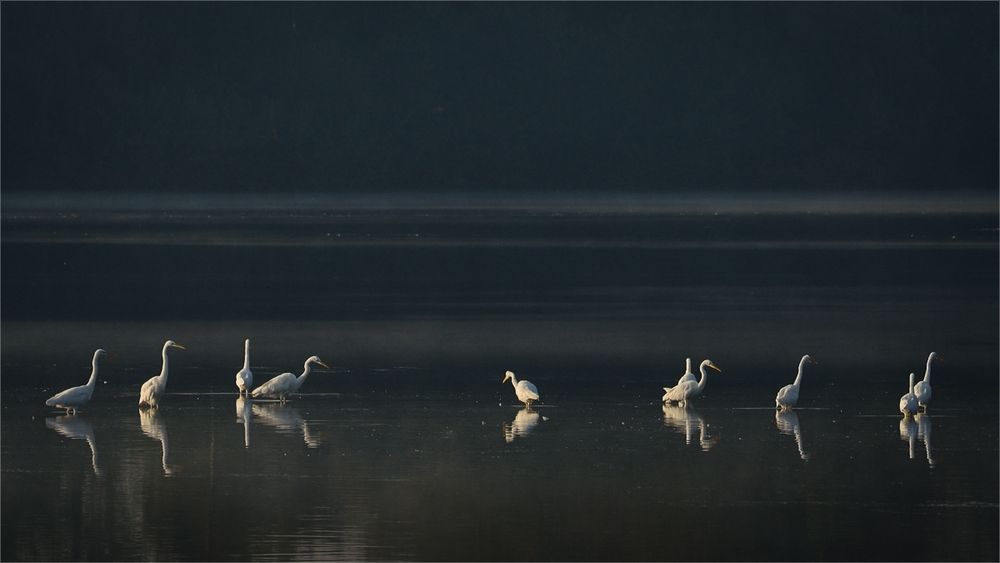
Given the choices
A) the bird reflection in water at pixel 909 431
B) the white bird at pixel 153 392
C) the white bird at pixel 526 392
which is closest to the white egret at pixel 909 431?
the bird reflection in water at pixel 909 431

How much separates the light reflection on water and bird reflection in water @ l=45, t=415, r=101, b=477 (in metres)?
0.05

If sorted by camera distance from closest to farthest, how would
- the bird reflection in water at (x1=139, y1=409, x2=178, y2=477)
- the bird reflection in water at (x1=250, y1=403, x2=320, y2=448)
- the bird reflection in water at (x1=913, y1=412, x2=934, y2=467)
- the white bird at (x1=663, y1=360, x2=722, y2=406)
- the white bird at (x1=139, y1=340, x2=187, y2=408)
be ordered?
1. the bird reflection in water at (x1=139, y1=409, x2=178, y2=477)
2. the bird reflection in water at (x1=913, y1=412, x2=934, y2=467)
3. the bird reflection in water at (x1=250, y1=403, x2=320, y2=448)
4. the white bird at (x1=139, y1=340, x2=187, y2=408)
5. the white bird at (x1=663, y1=360, x2=722, y2=406)

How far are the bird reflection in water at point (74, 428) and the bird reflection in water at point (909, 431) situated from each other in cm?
590

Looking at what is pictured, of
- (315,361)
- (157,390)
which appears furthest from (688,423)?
(157,390)

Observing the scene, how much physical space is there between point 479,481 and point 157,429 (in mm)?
3263

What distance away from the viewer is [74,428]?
15.7 m

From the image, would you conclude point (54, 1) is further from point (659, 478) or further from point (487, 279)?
point (659, 478)

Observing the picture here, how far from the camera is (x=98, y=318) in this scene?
2547 cm

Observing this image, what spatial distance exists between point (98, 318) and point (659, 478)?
13360mm

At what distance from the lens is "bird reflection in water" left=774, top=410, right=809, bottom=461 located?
49.9 feet

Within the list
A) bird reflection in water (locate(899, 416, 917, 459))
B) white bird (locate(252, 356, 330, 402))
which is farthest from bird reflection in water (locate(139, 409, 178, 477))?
bird reflection in water (locate(899, 416, 917, 459))

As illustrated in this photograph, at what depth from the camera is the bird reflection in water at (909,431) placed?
1495cm

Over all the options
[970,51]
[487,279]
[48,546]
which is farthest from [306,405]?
[970,51]

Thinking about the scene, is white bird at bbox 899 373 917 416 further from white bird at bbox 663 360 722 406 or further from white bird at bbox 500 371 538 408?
white bird at bbox 500 371 538 408
